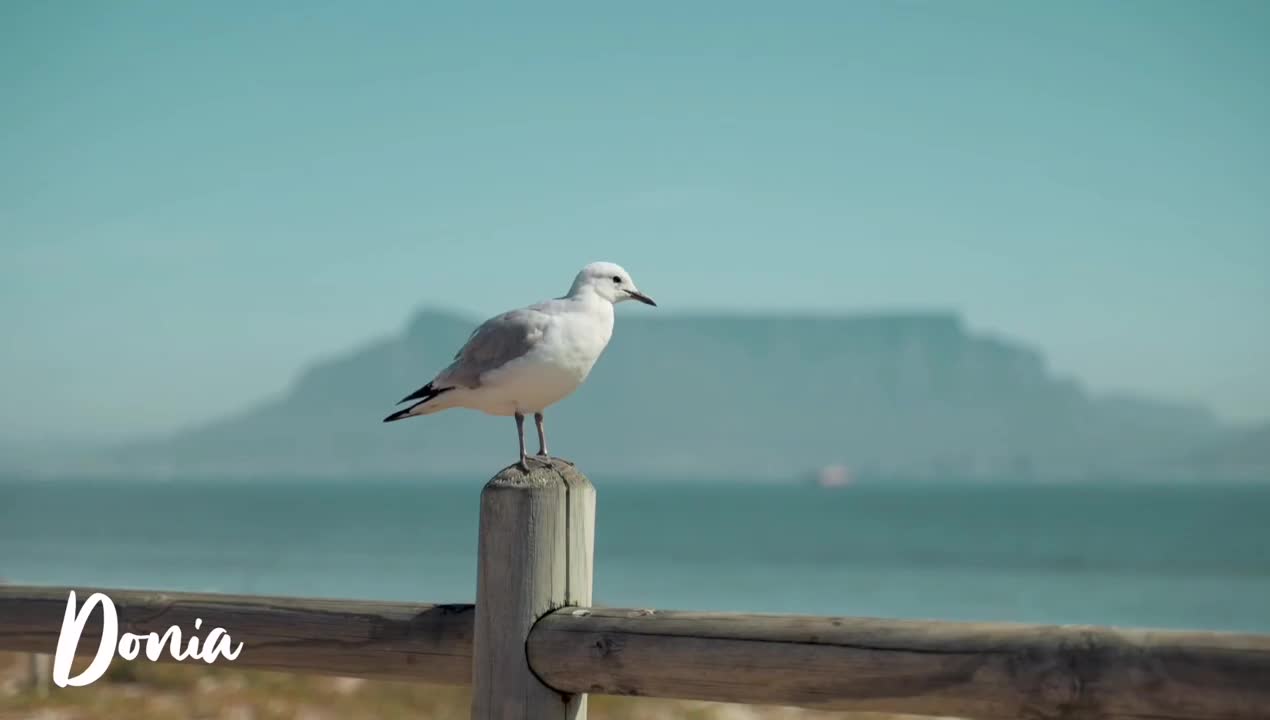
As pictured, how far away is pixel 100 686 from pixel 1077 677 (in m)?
7.85

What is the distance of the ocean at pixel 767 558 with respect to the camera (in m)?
48.4

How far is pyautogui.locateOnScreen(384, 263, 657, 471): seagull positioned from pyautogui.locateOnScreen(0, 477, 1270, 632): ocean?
1749 cm

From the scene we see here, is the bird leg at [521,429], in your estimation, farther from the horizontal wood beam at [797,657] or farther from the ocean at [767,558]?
the ocean at [767,558]

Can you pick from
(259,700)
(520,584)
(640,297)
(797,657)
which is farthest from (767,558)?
(797,657)

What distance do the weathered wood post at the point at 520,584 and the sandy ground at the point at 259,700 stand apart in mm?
5594

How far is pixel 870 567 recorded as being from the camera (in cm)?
6625

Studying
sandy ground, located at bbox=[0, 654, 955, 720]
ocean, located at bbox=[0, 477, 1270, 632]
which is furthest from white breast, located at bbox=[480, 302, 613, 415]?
ocean, located at bbox=[0, 477, 1270, 632]

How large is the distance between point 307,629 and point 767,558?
6733cm

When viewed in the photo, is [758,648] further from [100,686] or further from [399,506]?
[399,506]

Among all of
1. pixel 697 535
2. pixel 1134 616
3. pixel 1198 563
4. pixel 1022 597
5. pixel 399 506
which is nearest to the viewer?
pixel 1134 616

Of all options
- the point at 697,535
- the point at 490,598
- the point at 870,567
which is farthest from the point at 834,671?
the point at 697,535

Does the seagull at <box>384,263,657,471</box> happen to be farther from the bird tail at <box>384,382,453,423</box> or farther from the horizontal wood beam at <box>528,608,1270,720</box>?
the horizontal wood beam at <box>528,608,1270,720</box>

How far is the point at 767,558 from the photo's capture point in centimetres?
6962

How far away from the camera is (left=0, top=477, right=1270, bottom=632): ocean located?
48.4m
